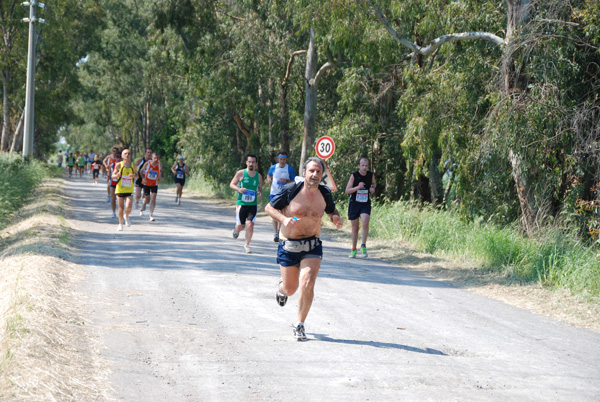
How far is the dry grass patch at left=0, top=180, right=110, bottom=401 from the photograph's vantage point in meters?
4.96

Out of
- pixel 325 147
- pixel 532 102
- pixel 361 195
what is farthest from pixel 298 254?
pixel 325 147

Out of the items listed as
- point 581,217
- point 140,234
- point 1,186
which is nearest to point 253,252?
point 140,234

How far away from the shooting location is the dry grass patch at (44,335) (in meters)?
4.96

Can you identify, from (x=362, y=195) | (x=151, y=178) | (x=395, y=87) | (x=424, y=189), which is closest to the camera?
(x=362, y=195)

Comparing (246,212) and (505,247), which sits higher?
(246,212)

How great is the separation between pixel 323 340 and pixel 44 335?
2634mm

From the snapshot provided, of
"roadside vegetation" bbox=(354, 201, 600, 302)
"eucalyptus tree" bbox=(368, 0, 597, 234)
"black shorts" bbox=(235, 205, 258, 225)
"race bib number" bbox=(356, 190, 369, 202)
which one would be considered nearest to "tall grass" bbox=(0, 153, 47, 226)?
"black shorts" bbox=(235, 205, 258, 225)

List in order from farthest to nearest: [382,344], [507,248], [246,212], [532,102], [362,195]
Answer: [246,212] < [362,195] < [507,248] < [532,102] < [382,344]

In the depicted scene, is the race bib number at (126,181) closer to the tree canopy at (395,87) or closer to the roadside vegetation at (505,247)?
the tree canopy at (395,87)

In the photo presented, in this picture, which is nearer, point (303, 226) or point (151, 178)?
point (303, 226)

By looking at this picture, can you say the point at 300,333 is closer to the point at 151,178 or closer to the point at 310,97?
the point at 151,178

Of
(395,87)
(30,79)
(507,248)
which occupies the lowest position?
(507,248)

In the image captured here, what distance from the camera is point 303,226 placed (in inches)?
269

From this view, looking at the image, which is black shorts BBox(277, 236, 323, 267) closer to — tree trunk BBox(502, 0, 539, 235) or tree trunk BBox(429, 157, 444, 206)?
tree trunk BBox(502, 0, 539, 235)
